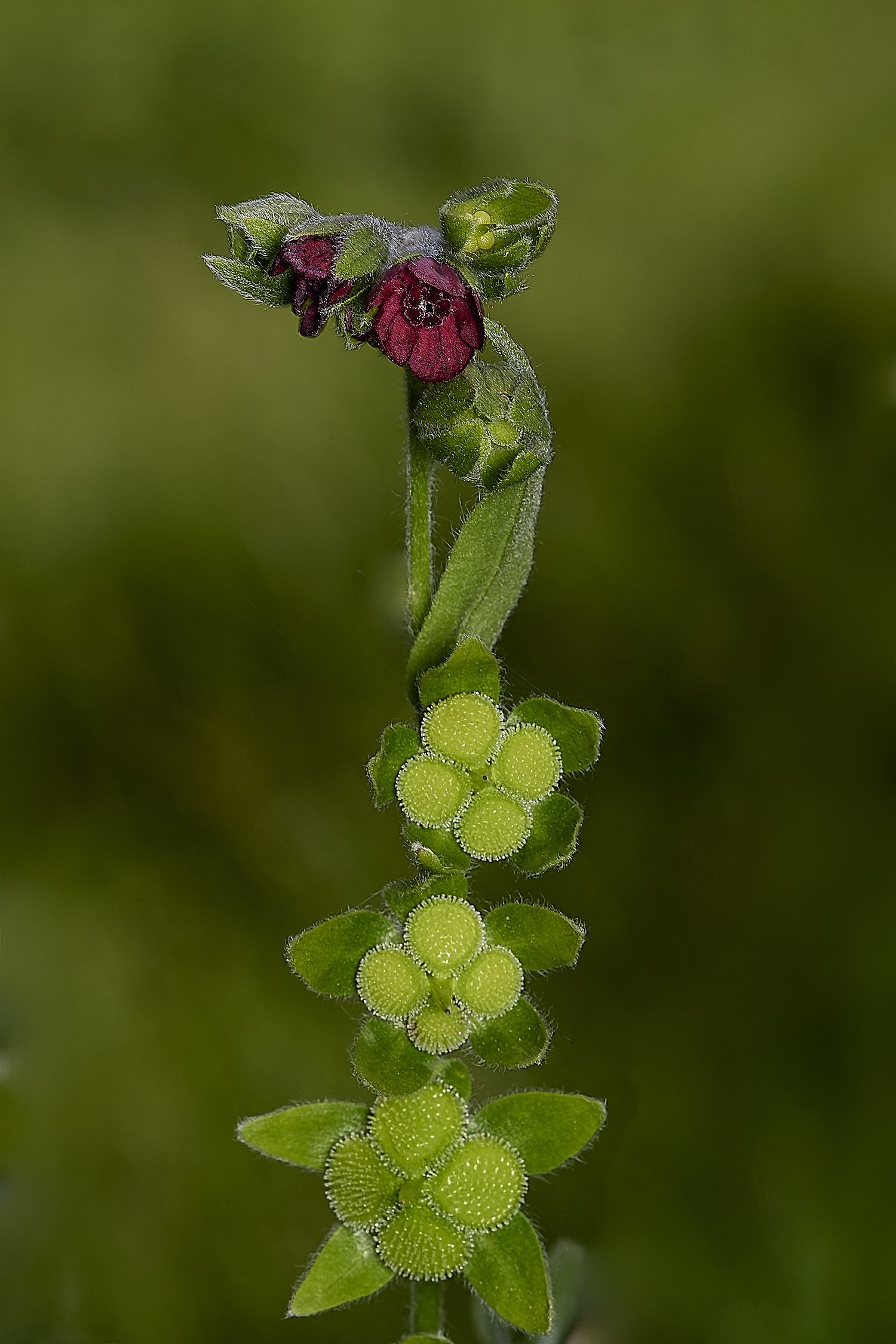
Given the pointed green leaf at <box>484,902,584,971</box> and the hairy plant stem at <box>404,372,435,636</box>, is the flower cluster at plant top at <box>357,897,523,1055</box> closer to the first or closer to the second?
the pointed green leaf at <box>484,902,584,971</box>

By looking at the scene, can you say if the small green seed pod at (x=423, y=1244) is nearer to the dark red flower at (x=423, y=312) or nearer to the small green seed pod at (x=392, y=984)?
the small green seed pod at (x=392, y=984)

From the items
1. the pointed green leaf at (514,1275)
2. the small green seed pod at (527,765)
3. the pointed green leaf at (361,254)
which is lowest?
the pointed green leaf at (514,1275)

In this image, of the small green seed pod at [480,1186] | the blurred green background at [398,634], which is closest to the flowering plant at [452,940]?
the small green seed pod at [480,1186]

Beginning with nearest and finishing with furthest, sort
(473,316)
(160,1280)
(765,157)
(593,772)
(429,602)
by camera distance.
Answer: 1. (473,316)
2. (429,602)
3. (160,1280)
4. (593,772)
5. (765,157)

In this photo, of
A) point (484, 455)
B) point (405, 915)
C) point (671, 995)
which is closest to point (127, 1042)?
point (671, 995)

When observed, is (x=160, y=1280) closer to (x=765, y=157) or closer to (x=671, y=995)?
(x=671, y=995)

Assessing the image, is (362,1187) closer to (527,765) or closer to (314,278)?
(527,765)
